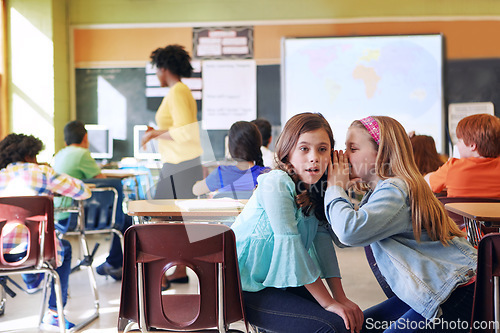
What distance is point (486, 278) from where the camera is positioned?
130cm

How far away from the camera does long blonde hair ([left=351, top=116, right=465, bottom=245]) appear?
1.42 meters

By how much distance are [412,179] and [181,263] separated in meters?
0.71

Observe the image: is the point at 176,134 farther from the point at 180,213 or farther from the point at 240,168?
the point at 180,213

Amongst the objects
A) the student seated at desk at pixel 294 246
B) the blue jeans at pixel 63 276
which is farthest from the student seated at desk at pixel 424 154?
the blue jeans at pixel 63 276

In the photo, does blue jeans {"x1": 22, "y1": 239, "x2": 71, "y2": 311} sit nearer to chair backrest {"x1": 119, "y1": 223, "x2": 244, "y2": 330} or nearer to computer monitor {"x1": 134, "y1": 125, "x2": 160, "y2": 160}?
chair backrest {"x1": 119, "y1": 223, "x2": 244, "y2": 330}

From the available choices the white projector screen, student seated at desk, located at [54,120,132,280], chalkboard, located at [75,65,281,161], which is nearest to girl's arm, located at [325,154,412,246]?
student seated at desk, located at [54,120,132,280]

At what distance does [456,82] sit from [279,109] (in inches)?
83.2

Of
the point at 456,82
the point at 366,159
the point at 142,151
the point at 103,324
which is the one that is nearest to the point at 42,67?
the point at 142,151

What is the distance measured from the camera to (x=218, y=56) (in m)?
6.03

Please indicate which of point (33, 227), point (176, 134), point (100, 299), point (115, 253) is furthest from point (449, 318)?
point (115, 253)

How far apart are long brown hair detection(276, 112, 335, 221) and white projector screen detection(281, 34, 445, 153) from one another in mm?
4329

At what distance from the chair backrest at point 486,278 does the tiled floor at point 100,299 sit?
1882 mm

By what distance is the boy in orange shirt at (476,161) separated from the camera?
262cm

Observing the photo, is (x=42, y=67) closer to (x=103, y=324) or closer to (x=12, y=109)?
(x=12, y=109)
